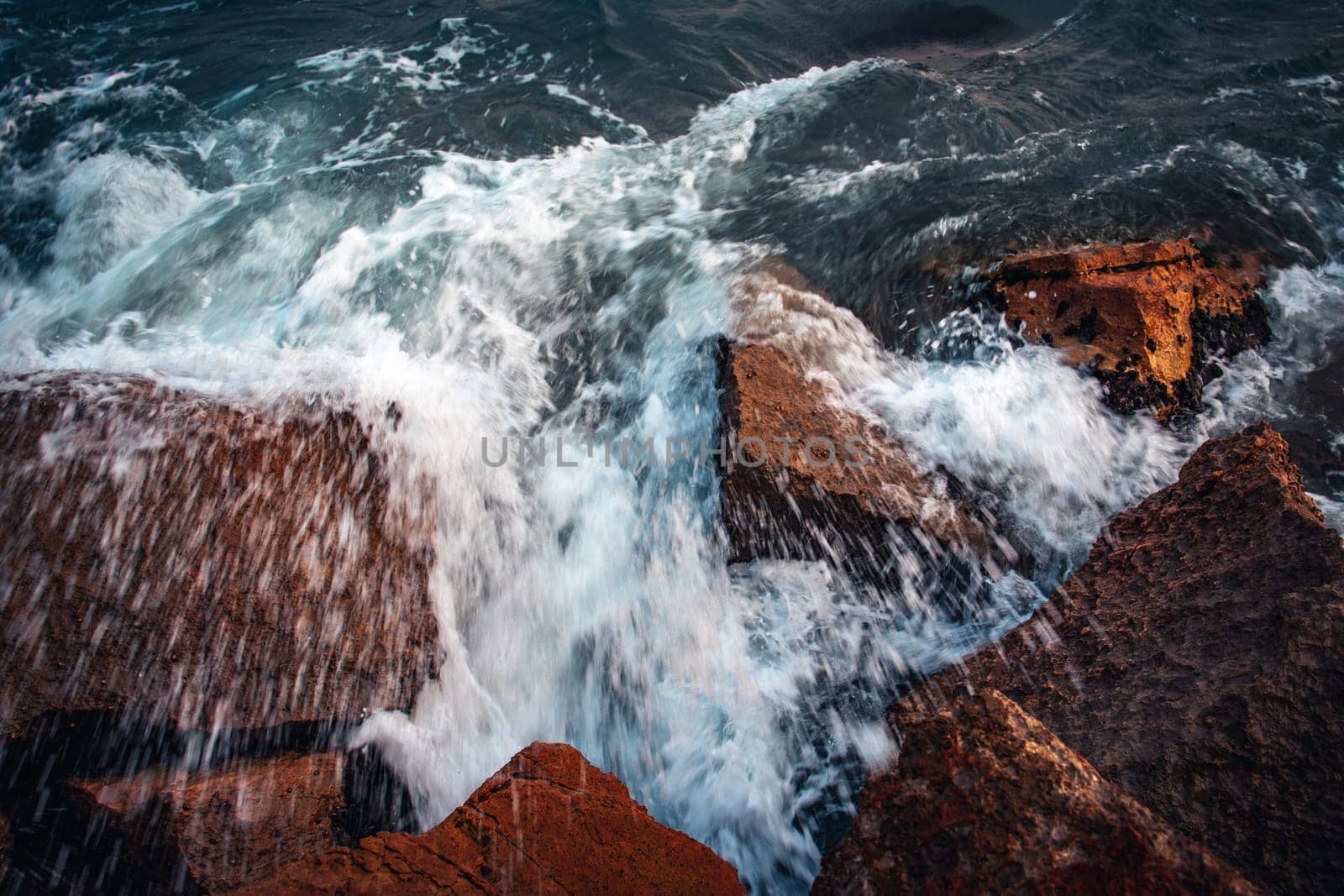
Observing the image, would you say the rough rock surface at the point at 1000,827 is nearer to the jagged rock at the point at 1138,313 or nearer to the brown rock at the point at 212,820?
the brown rock at the point at 212,820

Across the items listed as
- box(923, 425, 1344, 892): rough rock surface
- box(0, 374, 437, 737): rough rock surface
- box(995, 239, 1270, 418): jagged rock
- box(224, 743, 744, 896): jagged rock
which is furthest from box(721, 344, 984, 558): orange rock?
box(0, 374, 437, 737): rough rock surface

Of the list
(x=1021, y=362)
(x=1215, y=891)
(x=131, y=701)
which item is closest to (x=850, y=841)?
(x=1215, y=891)

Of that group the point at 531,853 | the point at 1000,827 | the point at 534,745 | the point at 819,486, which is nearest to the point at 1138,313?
the point at 819,486

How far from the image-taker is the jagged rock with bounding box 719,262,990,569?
9.89 ft

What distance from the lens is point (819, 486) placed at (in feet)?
9.86

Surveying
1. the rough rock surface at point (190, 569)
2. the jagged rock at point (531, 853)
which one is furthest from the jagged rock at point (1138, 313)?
the rough rock surface at point (190, 569)

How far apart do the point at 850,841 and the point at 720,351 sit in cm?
248

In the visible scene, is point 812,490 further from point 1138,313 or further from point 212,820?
point 212,820

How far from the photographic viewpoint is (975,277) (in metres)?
4.07

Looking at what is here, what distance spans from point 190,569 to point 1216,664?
3463mm

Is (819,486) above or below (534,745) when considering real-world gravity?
above

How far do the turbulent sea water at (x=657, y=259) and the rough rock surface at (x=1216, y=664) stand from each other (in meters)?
0.49

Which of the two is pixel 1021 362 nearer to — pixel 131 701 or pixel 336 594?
pixel 336 594

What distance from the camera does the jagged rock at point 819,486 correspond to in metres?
3.01
